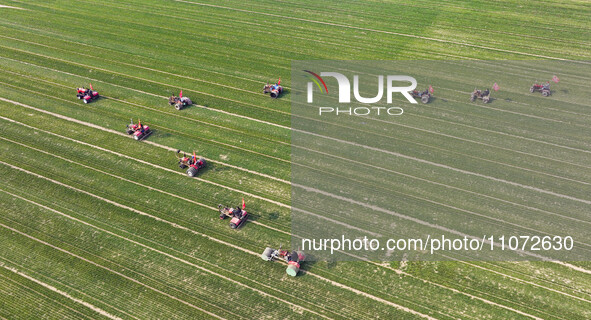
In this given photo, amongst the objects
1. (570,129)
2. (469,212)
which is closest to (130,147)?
(469,212)

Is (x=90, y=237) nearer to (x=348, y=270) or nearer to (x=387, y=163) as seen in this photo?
(x=348, y=270)

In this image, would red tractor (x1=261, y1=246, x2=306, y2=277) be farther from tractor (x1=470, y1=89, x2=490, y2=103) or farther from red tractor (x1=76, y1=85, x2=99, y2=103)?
red tractor (x1=76, y1=85, x2=99, y2=103)

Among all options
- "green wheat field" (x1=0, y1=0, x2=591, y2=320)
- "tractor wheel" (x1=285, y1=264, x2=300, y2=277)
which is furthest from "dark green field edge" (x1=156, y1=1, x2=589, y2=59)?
"tractor wheel" (x1=285, y1=264, x2=300, y2=277)

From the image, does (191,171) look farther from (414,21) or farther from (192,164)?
(414,21)

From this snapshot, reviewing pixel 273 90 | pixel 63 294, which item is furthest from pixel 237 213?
pixel 273 90

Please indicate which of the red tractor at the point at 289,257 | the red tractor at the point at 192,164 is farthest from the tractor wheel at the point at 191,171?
the red tractor at the point at 289,257

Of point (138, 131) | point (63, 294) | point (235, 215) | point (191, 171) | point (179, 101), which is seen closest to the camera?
point (63, 294)
